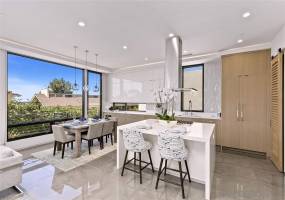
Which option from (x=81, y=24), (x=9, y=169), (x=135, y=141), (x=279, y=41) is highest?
(x=81, y=24)

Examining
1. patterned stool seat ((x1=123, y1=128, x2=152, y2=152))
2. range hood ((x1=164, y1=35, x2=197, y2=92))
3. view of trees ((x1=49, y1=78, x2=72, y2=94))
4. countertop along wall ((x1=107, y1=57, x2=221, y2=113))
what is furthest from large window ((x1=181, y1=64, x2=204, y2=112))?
view of trees ((x1=49, y1=78, x2=72, y2=94))

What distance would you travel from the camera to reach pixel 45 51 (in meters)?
4.42

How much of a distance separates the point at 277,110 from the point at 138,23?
11.2 ft

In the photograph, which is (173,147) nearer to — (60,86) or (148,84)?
(148,84)

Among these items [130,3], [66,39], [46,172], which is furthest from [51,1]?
[46,172]

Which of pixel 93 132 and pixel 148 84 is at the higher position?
pixel 148 84

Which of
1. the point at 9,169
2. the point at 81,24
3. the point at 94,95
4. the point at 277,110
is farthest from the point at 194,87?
the point at 9,169

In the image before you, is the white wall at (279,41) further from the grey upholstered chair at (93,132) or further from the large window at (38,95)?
the large window at (38,95)

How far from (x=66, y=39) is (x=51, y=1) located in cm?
146

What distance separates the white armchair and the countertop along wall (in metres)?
4.16

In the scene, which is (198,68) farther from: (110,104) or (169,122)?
(110,104)

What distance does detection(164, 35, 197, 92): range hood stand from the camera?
3274 mm

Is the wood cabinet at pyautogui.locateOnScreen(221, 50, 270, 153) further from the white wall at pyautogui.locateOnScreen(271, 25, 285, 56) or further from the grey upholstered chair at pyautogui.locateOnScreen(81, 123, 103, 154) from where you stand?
the grey upholstered chair at pyautogui.locateOnScreen(81, 123, 103, 154)

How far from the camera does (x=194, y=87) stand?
532 centimetres
